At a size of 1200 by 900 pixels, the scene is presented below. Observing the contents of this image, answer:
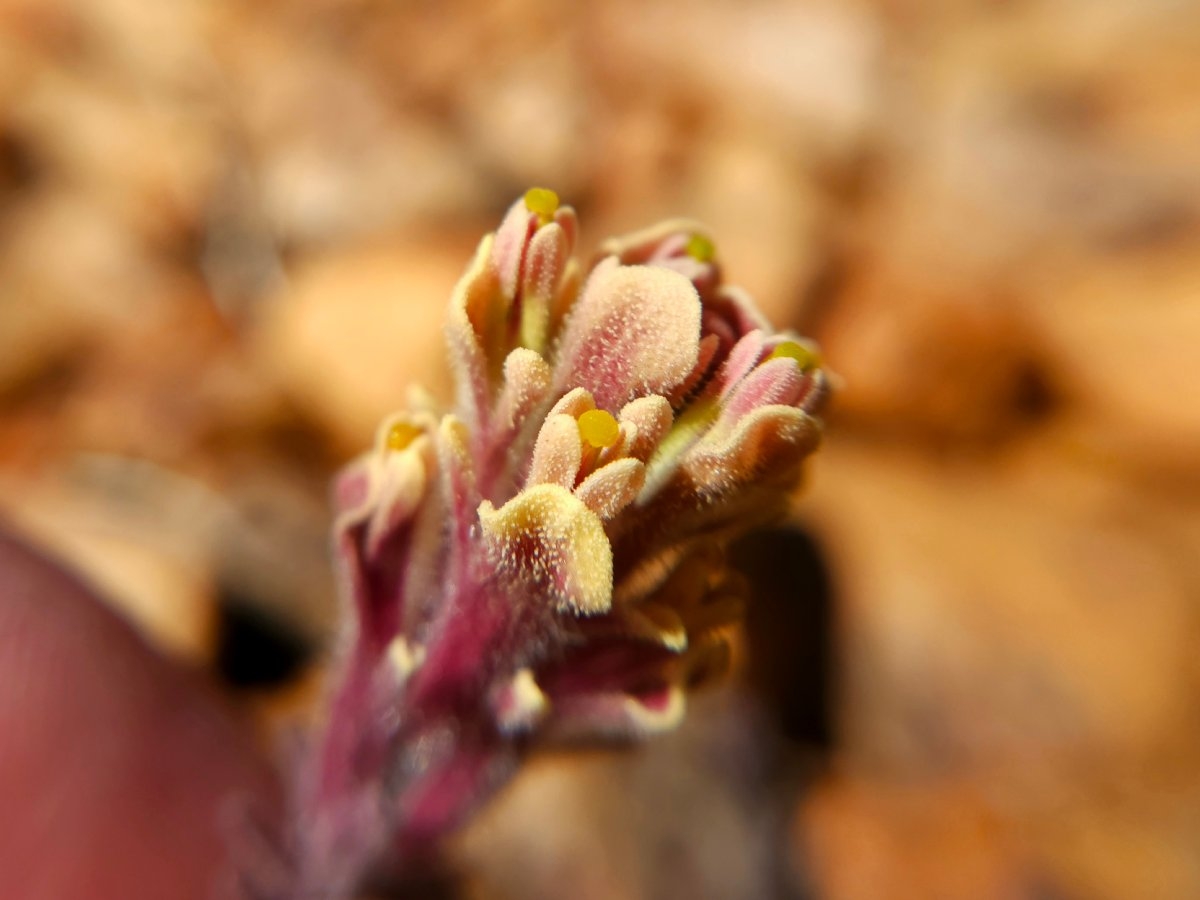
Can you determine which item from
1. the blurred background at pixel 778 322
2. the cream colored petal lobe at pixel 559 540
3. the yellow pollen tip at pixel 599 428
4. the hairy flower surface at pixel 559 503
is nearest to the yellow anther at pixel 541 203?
the hairy flower surface at pixel 559 503

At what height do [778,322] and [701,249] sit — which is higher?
[701,249]

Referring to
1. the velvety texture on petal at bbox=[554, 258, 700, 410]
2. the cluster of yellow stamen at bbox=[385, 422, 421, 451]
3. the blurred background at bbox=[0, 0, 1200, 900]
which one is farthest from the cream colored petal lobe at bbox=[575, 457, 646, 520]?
the blurred background at bbox=[0, 0, 1200, 900]

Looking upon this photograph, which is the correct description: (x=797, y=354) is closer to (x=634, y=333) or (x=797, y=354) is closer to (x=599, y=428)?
(x=634, y=333)

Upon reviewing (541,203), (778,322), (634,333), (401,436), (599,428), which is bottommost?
(778,322)

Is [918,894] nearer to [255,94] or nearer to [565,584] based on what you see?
[565,584]

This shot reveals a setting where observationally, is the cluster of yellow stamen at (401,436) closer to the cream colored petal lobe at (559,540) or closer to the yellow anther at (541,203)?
the cream colored petal lobe at (559,540)

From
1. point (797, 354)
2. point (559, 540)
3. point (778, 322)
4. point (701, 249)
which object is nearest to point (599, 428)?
point (559, 540)
